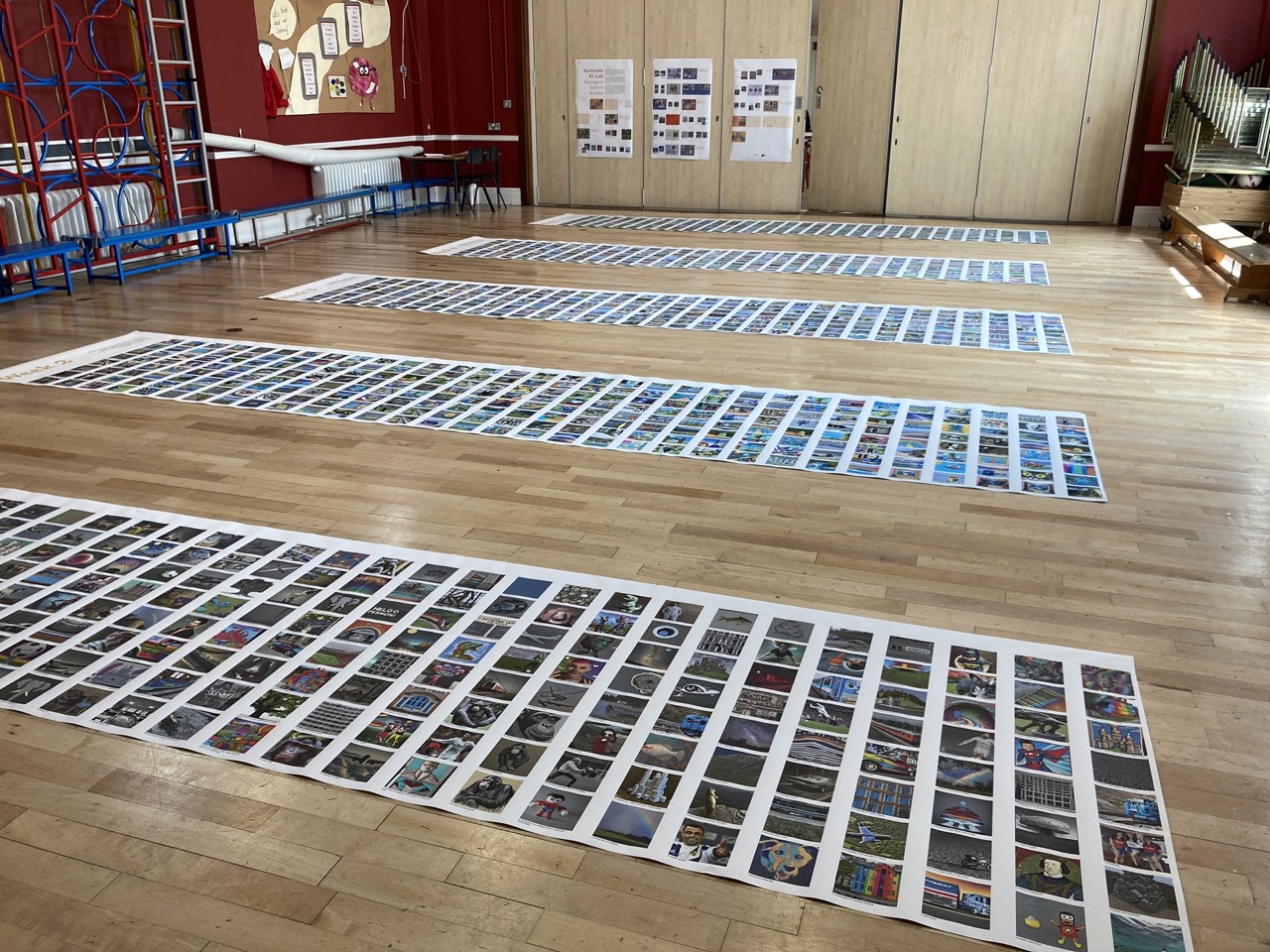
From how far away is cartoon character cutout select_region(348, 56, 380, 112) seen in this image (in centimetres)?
1171

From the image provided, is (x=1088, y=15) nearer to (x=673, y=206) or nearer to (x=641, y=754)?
(x=673, y=206)

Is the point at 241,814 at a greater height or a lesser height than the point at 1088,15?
lesser

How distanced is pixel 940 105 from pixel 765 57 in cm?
219

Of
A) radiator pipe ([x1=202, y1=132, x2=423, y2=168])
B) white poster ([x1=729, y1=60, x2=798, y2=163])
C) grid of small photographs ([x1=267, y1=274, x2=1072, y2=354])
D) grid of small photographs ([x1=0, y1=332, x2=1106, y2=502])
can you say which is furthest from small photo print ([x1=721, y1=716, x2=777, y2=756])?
white poster ([x1=729, y1=60, x2=798, y2=163])

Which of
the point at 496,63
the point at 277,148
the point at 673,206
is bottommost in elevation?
the point at 673,206

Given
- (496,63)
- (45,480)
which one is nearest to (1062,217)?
(496,63)

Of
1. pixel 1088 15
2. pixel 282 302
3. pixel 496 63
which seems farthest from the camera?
pixel 496 63

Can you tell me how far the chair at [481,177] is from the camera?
1280 centimetres

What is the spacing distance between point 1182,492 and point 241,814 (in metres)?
3.49

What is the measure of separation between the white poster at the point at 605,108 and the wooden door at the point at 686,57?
0.22m

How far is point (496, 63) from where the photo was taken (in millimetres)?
13359

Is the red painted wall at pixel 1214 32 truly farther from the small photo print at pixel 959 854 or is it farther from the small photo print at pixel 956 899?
the small photo print at pixel 956 899

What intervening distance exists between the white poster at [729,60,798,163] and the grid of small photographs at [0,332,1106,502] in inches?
329

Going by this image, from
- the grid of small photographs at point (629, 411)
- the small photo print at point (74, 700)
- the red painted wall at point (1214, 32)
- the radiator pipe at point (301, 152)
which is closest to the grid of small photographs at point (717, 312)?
the grid of small photographs at point (629, 411)
